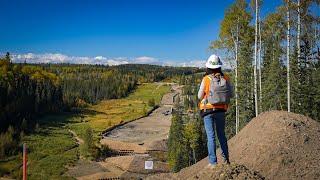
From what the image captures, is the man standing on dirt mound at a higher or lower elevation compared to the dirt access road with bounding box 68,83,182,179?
higher

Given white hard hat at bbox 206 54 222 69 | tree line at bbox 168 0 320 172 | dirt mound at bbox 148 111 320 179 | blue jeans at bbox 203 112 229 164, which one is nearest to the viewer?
white hard hat at bbox 206 54 222 69

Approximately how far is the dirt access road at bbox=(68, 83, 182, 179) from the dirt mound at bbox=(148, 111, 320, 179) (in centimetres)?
3370

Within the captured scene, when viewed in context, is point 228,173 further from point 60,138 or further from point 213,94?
point 60,138

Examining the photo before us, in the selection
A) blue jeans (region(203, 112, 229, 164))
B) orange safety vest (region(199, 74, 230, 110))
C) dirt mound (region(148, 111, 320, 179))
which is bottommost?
dirt mound (region(148, 111, 320, 179))

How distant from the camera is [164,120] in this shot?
13412cm

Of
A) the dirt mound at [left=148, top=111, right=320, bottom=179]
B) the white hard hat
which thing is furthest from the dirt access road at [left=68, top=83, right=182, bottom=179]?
the white hard hat

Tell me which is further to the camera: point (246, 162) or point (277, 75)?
point (277, 75)

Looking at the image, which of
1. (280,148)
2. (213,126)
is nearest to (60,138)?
(280,148)

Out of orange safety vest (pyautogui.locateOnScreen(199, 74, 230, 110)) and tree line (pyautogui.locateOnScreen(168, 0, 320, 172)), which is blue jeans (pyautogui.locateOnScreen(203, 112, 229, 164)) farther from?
tree line (pyautogui.locateOnScreen(168, 0, 320, 172))

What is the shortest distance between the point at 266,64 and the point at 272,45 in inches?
151

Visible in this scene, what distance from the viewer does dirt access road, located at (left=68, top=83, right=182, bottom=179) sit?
190 ft

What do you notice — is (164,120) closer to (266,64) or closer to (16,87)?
(16,87)

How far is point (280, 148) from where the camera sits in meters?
15.5

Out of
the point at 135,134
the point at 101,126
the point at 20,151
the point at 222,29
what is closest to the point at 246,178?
the point at 222,29
